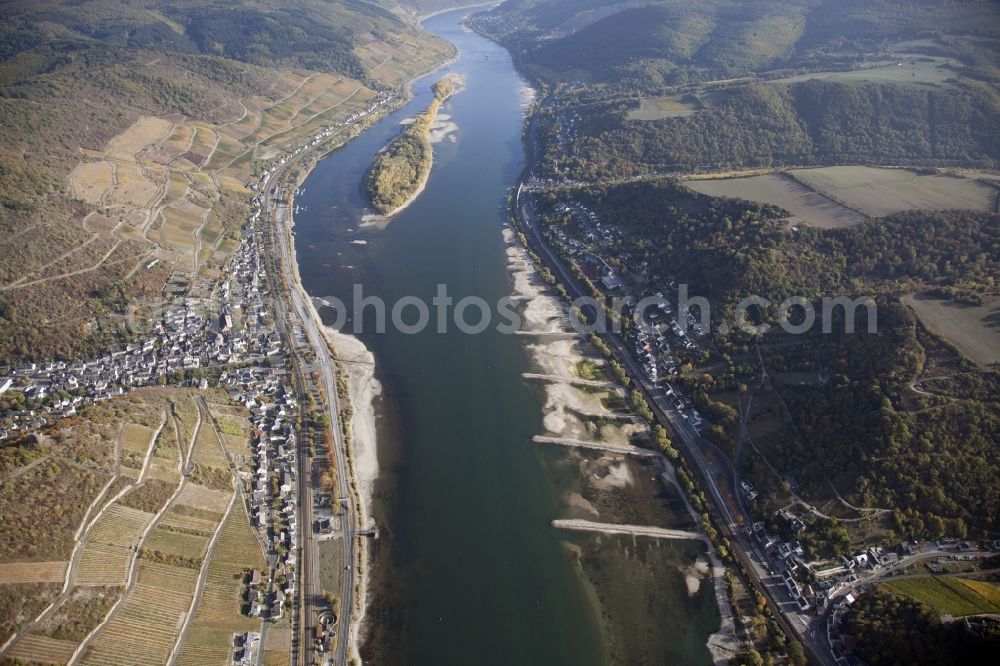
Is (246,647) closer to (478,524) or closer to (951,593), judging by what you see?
(478,524)

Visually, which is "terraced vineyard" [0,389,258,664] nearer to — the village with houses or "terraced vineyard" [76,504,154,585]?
"terraced vineyard" [76,504,154,585]

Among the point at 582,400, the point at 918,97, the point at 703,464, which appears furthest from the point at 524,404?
the point at 918,97

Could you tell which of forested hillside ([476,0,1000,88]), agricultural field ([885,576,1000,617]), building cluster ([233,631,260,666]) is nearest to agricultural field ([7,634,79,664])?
building cluster ([233,631,260,666])

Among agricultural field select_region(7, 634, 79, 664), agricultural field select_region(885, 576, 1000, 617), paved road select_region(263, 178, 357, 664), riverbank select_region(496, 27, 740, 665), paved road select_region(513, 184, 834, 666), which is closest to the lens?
agricultural field select_region(7, 634, 79, 664)

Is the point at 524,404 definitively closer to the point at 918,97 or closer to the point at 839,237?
the point at 839,237

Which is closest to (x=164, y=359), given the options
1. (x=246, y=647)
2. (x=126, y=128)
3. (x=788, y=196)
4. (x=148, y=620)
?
(x=148, y=620)

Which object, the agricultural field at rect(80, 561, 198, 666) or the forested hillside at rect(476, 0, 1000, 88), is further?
the forested hillside at rect(476, 0, 1000, 88)
